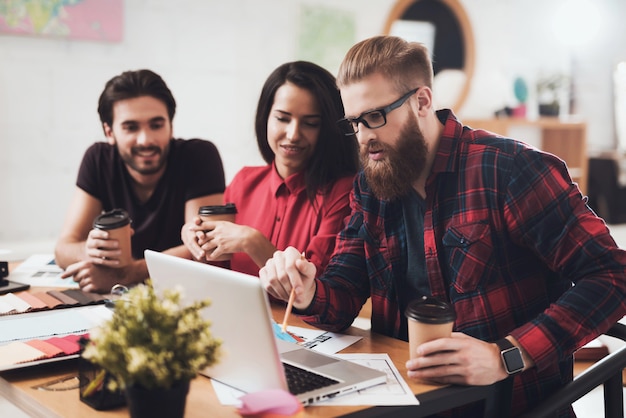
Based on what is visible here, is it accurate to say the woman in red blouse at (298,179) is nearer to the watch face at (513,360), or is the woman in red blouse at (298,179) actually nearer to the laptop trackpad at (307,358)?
the laptop trackpad at (307,358)

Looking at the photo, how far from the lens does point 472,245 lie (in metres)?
1.59

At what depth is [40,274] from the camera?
2258 mm

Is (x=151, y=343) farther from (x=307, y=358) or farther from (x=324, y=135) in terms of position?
(x=324, y=135)

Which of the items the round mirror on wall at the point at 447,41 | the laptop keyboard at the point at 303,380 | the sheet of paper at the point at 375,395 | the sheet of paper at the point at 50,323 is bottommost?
the sheet of paper at the point at 50,323

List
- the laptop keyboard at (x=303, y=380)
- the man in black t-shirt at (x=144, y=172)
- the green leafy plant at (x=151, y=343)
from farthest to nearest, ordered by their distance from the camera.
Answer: the man in black t-shirt at (x=144, y=172) < the laptop keyboard at (x=303, y=380) < the green leafy plant at (x=151, y=343)

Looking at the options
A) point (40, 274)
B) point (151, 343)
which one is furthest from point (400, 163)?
point (40, 274)

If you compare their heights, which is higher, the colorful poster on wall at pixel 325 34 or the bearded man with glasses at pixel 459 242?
the colorful poster on wall at pixel 325 34

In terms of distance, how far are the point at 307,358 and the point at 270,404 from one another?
26 cm

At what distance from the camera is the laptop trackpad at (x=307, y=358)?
134 centimetres

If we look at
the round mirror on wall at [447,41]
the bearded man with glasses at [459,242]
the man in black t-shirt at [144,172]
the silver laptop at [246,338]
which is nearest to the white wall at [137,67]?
the round mirror on wall at [447,41]

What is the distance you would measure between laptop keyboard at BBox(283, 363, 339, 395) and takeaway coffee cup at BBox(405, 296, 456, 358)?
0.55ft

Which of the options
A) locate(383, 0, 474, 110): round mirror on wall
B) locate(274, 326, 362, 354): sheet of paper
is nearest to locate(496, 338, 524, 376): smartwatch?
locate(274, 326, 362, 354): sheet of paper

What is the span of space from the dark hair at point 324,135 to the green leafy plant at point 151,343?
47.0 inches

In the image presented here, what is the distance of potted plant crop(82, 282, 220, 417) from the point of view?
96cm
